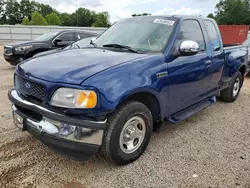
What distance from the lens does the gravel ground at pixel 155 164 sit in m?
2.66

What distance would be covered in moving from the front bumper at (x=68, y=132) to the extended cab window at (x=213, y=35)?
285cm

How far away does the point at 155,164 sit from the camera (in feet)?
9.84

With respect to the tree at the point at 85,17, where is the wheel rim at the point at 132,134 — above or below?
below

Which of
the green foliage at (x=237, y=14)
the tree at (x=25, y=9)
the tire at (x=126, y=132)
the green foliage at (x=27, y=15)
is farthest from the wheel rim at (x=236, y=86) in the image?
the tree at (x=25, y=9)

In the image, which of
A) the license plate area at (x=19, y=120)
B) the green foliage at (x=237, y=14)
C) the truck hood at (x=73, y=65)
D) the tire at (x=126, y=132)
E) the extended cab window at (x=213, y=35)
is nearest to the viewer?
the truck hood at (x=73, y=65)

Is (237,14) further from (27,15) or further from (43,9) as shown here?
(43,9)

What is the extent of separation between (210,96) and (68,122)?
301 cm

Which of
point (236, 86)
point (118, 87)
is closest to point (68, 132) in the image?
point (118, 87)

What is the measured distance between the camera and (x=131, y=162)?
9.85 feet

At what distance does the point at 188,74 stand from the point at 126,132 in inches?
53.6

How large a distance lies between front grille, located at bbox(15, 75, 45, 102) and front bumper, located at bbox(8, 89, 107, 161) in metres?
0.12

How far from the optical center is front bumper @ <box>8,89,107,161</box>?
2396mm

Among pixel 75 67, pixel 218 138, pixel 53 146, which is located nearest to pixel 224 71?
pixel 218 138

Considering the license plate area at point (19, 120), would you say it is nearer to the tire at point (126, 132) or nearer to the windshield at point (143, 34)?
the tire at point (126, 132)
